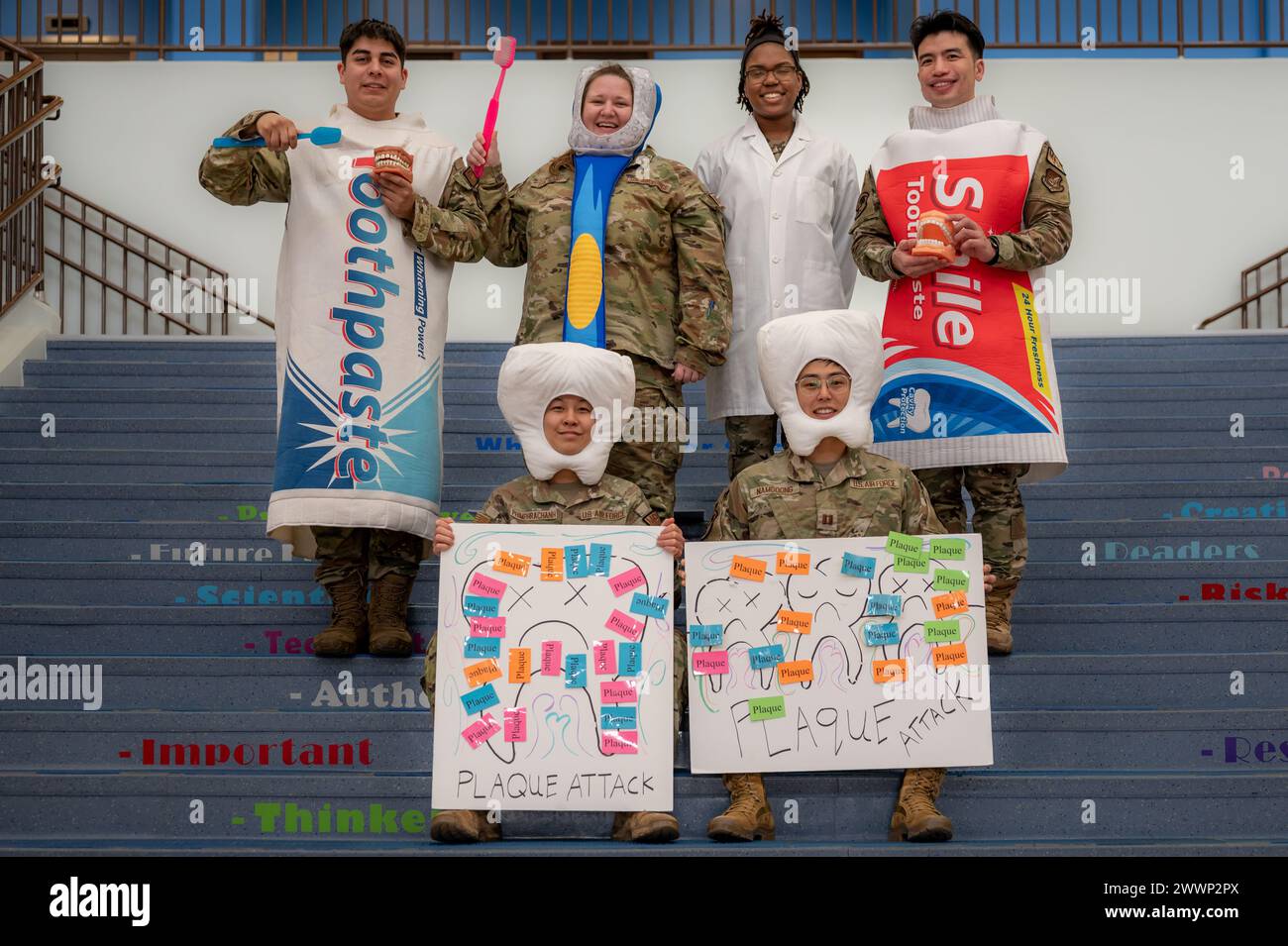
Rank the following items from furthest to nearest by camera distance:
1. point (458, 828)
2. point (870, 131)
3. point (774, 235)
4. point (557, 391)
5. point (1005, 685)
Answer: point (870, 131), point (774, 235), point (1005, 685), point (557, 391), point (458, 828)

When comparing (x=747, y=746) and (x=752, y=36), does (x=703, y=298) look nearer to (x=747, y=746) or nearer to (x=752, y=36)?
(x=752, y=36)

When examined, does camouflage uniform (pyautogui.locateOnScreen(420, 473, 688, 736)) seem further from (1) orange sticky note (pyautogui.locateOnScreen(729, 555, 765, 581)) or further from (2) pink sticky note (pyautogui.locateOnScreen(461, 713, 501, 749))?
(2) pink sticky note (pyautogui.locateOnScreen(461, 713, 501, 749))

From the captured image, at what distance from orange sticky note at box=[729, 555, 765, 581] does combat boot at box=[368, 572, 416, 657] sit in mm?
1087

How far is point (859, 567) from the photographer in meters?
4.16

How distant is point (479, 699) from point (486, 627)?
0.17 meters

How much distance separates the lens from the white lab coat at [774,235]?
5.29 meters

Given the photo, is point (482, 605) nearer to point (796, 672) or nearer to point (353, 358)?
point (796, 672)

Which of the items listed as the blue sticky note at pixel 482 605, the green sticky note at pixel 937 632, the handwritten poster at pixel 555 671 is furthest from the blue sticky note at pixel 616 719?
the green sticky note at pixel 937 632

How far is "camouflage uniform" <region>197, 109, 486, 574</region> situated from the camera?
4.88 meters

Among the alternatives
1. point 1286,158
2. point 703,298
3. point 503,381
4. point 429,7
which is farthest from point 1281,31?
point 503,381

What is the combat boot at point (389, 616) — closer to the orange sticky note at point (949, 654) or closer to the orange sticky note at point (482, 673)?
the orange sticky note at point (482, 673)

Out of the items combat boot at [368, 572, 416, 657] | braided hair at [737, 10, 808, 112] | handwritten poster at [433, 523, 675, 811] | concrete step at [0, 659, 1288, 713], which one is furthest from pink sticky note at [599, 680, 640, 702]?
braided hair at [737, 10, 808, 112]

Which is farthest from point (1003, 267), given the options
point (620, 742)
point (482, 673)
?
point (482, 673)

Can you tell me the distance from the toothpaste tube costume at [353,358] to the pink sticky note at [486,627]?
2.62 ft
